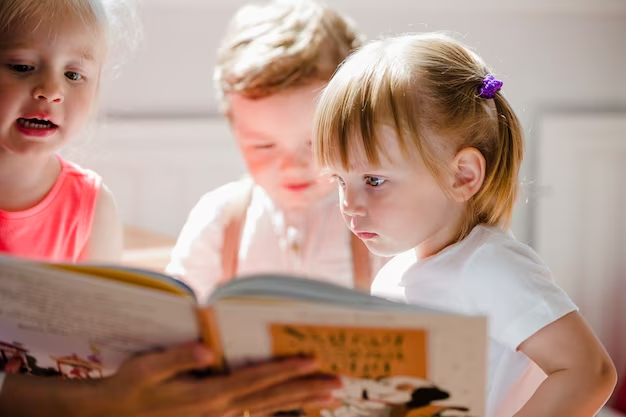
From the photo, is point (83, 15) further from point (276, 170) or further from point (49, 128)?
point (276, 170)

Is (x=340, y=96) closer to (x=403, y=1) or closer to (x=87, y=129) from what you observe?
(x=87, y=129)

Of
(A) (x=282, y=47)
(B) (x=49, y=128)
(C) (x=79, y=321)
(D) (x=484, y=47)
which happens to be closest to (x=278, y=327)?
(C) (x=79, y=321)

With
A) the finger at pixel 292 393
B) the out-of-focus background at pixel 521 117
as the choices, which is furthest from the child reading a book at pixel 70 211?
the out-of-focus background at pixel 521 117

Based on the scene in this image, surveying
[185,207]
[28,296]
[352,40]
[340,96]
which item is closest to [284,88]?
[352,40]

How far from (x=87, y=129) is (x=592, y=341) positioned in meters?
0.90

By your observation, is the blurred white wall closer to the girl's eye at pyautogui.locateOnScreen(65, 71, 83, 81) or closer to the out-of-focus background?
the out-of-focus background

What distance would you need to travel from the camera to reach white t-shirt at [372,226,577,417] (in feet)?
2.89

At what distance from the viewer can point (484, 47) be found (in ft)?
7.39

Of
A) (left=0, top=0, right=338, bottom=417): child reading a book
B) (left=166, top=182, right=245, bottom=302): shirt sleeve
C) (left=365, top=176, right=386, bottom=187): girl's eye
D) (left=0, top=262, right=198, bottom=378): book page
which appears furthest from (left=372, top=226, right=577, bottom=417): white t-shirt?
(left=166, top=182, right=245, bottom=302): shirt sleeve

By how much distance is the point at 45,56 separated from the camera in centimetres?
107

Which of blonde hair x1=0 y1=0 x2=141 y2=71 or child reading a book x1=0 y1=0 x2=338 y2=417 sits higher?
blonde hair x1=0 y1=0 x2=141 y2=71

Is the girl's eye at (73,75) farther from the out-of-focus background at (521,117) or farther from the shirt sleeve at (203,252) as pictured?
the out-of-focus background at (521,117)

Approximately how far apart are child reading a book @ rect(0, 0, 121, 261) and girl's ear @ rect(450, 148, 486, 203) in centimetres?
51

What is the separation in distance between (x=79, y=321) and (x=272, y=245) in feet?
2.06
